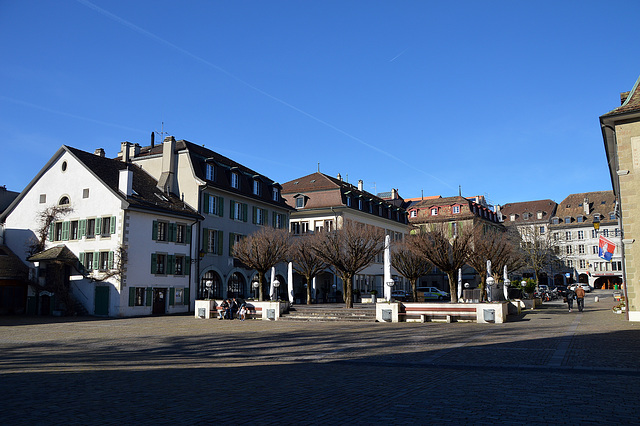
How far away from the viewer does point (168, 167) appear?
41.1 m

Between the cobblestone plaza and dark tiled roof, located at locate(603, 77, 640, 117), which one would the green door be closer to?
the cobblestone plaza

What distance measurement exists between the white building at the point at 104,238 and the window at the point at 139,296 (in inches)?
2.4

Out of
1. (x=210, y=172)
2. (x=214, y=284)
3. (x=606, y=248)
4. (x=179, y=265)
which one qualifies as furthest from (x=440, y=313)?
(x=210, y=172)

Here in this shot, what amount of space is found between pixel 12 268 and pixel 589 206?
80977 millimetres

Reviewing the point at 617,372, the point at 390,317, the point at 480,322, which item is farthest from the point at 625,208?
the point at 617,372

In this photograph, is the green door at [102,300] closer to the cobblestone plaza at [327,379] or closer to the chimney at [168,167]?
the chimney at [168,167]

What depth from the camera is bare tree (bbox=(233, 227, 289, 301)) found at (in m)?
35.6

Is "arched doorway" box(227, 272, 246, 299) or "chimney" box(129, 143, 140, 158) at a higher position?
"chimney" box(129, 143, 140, 158)

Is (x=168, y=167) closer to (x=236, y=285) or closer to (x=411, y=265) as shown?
(x=236, y=285)

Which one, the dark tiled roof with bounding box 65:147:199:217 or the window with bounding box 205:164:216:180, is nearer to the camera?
the dark tiled roof with bounding box 65:147:199:217

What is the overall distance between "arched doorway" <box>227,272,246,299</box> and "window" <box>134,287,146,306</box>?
888 cm

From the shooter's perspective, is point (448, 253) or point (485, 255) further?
point (485, 255)

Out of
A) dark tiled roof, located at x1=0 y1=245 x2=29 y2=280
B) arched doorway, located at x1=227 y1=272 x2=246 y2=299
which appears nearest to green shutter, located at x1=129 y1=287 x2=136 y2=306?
dark tiled roof, located at x1=0 y1=245 x2=29 y2=280

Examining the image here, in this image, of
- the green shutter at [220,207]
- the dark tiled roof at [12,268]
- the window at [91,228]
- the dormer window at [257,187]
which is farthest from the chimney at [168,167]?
the dark tiled roof at [12,268]
